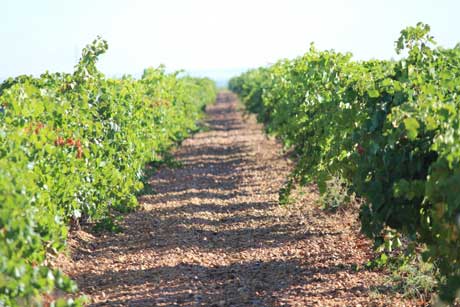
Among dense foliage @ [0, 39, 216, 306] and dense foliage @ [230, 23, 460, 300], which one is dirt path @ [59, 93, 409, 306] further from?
dense foliage @ [230, 23, 460, 300]

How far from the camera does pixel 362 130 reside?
6645mm

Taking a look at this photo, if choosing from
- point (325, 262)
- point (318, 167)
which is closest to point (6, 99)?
point (325, 262)

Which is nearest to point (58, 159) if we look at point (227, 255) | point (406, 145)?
point (227, 255)

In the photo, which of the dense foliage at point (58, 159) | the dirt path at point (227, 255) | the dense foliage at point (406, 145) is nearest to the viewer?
the dense foliage at point (58, 159)

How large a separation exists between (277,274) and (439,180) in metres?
2.86

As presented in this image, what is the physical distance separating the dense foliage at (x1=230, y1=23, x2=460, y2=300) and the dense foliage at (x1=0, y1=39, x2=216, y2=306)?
7.84 ft

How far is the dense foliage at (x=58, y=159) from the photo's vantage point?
4617mm

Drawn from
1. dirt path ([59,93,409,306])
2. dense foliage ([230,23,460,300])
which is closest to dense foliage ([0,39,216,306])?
dirt path ([59,93,409,306])

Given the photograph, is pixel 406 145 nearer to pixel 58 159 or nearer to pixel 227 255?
pixel 227 255

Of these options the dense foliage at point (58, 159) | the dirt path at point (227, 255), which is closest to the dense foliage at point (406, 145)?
the dirt path at point (227, 255)

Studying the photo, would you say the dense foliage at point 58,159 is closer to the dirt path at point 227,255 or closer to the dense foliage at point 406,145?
the dirt path at point 227,255

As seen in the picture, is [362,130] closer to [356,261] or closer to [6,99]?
[356,261]

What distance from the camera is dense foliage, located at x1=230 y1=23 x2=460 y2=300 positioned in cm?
514

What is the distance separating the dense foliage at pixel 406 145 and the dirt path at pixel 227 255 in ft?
2.57
